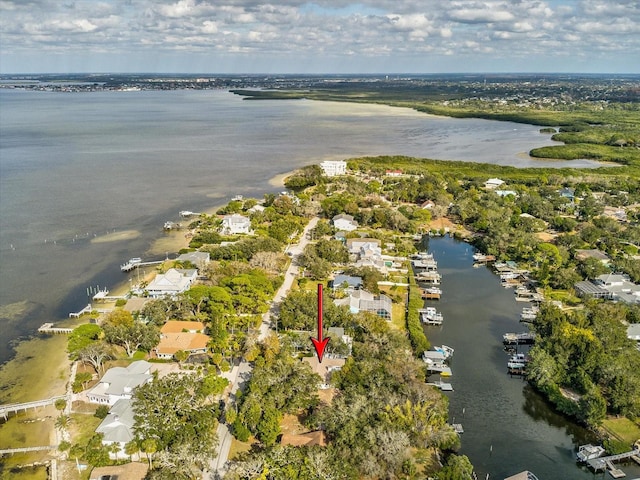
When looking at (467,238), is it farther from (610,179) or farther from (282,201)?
→ (610,179)

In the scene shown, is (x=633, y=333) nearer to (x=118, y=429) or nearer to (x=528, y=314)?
(x=528, y=314)

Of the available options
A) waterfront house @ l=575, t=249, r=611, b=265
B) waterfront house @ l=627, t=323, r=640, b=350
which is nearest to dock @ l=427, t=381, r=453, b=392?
waterfront house @ l=627, t=323, r=640, b=350

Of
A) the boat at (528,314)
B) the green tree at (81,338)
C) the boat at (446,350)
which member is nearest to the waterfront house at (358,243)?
the boat at (528,314)

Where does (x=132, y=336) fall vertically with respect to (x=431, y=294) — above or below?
above

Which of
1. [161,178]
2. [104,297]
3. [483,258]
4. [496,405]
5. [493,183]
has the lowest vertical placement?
[496,405]

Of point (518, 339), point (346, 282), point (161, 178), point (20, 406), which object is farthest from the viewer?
point (161, 178)

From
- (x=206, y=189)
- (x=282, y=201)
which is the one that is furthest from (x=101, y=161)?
(x=282, y=201)

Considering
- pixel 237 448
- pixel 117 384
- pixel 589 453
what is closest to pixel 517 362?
pixel 589 453

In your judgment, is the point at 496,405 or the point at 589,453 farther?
the point at 496,405
